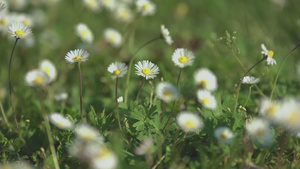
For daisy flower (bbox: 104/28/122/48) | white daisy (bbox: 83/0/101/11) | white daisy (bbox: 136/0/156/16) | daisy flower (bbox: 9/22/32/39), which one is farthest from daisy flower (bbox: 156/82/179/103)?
white daisy (bbox: 83/0/101/11)

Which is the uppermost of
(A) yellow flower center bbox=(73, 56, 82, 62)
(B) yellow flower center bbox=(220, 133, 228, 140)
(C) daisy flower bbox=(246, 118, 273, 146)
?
(A) yellow flower center bbox=(73, 56, 82, 62)

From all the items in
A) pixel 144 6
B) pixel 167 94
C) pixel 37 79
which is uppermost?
pixel 144 6

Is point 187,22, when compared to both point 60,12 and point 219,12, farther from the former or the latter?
point 60,12

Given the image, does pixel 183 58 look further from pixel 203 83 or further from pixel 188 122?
pixel 188 122

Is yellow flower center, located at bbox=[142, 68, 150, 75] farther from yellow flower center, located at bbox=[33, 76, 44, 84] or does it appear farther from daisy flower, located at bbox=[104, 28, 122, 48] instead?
daisy flower, located at bbox=[104, 28, 122, 48]

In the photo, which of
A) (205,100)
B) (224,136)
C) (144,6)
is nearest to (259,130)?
(224,136)
